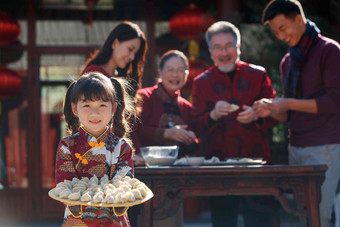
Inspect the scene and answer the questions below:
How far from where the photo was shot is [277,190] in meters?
2.75

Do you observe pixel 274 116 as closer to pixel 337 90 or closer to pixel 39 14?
pixel 337 90

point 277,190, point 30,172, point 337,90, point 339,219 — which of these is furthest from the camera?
point 30,172

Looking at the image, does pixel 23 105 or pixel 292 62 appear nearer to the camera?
pixel 292 62

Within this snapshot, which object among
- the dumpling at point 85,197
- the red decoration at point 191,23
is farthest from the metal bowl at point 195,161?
the red decoration at point 191,23

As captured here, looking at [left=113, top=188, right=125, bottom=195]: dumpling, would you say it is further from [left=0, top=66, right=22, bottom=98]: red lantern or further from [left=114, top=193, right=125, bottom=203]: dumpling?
[left=0, top=66, right=22, bottom=98]: red lantern

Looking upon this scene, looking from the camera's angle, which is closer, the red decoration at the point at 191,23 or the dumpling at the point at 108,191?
the dumpling at the point at 108,191

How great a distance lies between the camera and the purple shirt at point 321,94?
296 centimetres

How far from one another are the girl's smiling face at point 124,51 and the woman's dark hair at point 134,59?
0.02 meters

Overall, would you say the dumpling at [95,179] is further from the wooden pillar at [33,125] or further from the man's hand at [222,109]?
the wooden pillar at [33,125]

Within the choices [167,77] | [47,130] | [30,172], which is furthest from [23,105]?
[167,77]

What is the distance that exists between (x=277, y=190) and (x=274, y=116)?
2.04 feet

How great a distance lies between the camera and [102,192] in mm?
2092

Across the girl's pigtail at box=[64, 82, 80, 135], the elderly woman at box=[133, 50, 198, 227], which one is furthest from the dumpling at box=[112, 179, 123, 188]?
the elderly woman at box=[133, 50, 198, 227]

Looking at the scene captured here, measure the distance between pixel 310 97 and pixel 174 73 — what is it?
2.85 ft
